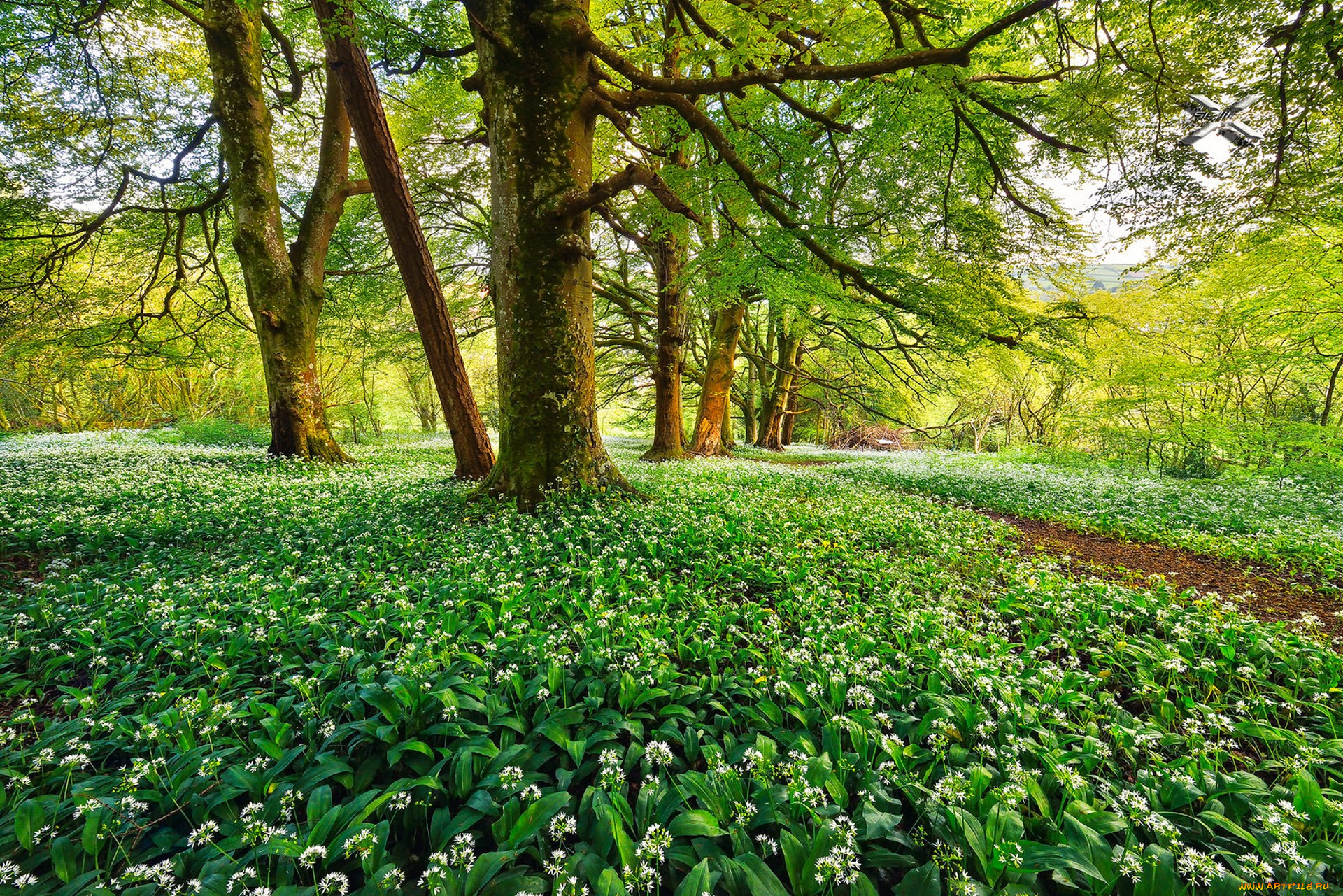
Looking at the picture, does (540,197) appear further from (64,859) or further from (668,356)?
(668,356)

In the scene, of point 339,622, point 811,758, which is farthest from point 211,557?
point 811,758

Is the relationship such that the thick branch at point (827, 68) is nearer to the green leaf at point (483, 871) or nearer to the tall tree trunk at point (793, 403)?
the green leaf at point (483, 871)

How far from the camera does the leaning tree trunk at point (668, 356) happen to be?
11.9 m

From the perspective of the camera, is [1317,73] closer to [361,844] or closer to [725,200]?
[725,200]

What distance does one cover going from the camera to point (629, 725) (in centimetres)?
203

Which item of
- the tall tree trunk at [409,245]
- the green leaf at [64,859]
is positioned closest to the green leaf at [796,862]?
the green leaf at [64,859]

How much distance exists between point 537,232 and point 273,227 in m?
6.99

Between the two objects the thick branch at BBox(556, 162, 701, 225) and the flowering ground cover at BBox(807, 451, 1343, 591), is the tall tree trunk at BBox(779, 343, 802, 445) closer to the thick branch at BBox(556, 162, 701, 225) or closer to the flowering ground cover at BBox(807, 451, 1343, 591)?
the flowering ground cover at BBox(807, 451, 1343, 591)

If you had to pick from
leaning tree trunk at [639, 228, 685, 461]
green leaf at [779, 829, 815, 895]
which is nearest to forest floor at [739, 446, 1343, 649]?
green leaf at [779, 829, 815, 895]

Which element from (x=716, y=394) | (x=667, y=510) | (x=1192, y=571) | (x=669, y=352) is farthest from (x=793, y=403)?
(x=667, y=510)

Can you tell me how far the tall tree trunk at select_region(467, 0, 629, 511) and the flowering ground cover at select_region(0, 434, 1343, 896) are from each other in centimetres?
142

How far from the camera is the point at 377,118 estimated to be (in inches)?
248

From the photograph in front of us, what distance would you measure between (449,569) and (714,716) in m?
2.44

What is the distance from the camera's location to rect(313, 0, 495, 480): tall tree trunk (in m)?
6.15
